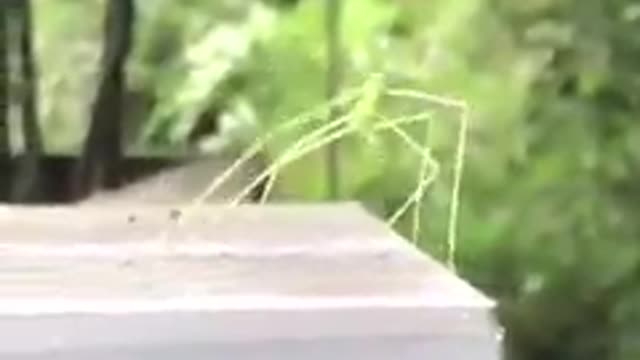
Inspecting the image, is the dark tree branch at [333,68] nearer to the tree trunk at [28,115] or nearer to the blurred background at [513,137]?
the blurred background at [513,137]

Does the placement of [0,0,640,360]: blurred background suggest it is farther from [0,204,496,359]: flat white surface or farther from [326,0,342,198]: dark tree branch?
[0,204,496,359]: flat white surface

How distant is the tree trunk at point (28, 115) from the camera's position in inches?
62.1

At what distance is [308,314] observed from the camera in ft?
1.69

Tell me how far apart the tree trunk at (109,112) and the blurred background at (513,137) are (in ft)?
0.23

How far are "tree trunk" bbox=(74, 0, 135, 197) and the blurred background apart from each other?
0.23 feet

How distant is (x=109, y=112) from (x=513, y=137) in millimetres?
428

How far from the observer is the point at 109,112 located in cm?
162

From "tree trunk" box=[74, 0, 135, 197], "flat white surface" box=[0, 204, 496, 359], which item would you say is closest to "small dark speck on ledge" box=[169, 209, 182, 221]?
"flat white surface" box=[0, 204, 496, 359]

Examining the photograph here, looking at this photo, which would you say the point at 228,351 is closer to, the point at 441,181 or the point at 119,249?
the point at 119,249

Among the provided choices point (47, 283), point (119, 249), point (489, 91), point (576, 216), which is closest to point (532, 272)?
point (576, 216)

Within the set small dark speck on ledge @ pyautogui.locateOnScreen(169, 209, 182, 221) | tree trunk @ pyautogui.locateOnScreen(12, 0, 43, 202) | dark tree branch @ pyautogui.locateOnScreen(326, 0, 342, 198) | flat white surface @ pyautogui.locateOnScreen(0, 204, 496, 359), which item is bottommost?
tree trunk @ pyautogui.locateOnScreen(12, 0, 43, 202)

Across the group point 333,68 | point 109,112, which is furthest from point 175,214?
point 109,112

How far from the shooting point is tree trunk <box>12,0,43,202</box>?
158 cm

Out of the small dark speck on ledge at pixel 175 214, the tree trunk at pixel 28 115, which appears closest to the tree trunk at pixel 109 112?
the tree trunk at pixel 28 115
